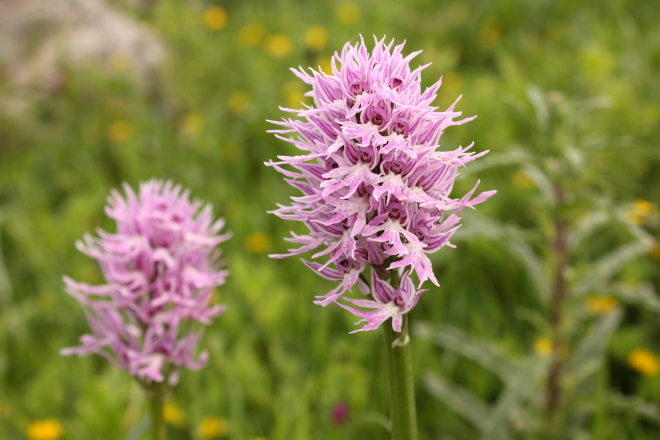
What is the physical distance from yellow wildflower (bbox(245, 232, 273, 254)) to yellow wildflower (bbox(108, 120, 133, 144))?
1.65 meters

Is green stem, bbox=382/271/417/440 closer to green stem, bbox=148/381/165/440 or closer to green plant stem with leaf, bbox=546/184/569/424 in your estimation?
green stem, bbox=148/381/165/440

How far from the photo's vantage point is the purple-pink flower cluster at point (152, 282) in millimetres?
1524

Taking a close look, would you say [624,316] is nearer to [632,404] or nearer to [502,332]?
[502,332]

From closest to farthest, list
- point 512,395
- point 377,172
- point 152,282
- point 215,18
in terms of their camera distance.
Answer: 1. point 377,172
2. point 152,282
3. point 512,395
4. point 215,18

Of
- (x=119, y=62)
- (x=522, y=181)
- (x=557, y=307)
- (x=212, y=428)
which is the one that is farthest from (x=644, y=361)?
(x=119, y=62)

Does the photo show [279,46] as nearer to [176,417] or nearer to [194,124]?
[194,124]

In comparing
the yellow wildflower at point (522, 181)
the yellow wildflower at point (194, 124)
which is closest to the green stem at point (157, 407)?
the yellow wildflower at point (522, 181)

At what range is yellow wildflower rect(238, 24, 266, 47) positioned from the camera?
523 cm

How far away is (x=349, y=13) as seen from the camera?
548 centimetres

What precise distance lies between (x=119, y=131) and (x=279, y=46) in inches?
54.5

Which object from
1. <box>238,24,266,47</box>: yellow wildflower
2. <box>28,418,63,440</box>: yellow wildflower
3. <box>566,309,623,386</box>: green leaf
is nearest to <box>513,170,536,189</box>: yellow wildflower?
<box>566,309,623,386</box>: green leaf

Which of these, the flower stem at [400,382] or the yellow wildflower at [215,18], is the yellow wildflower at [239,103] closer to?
the yellow wildflower at [215,18]

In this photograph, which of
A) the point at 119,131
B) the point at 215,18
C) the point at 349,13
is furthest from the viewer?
the point at 215,18

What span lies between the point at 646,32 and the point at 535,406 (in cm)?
365
